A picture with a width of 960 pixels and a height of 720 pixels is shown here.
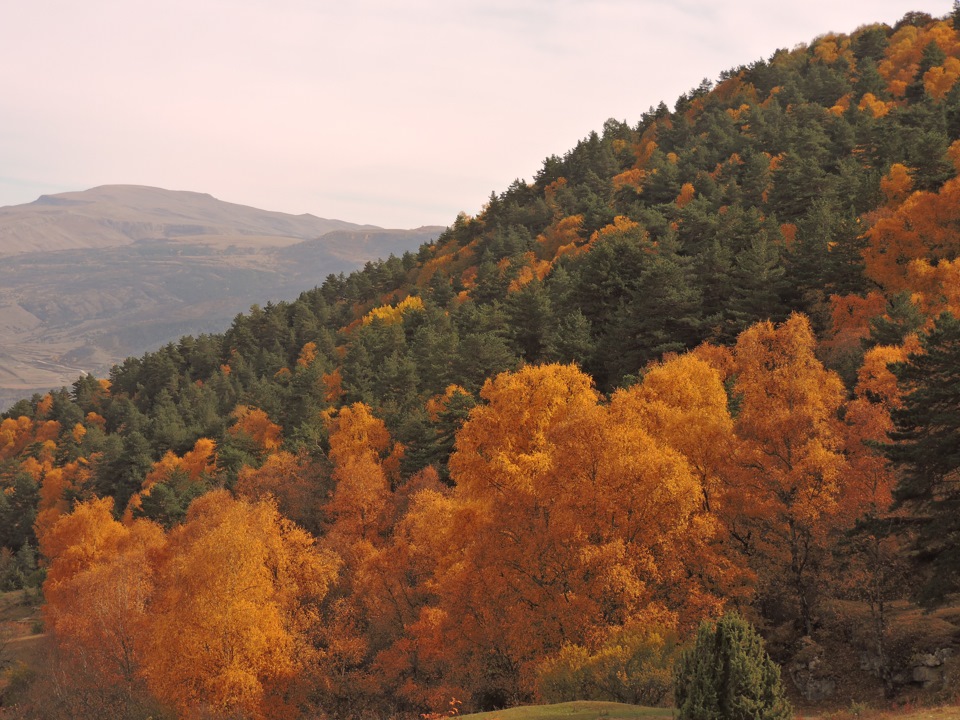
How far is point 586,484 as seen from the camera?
35.4 metres

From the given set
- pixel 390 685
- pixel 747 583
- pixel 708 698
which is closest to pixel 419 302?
pixel 390 685

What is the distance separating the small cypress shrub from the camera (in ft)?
64.8

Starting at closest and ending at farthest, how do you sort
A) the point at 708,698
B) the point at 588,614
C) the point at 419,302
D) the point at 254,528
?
the point at 708,698 → the point at 588,614 → the point at 254,528 → the point at 419,302

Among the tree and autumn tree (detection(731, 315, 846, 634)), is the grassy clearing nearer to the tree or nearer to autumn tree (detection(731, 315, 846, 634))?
the tree

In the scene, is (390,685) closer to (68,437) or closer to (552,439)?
(552,439)

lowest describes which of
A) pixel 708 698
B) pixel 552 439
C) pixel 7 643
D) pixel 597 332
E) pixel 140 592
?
pixel 7 643

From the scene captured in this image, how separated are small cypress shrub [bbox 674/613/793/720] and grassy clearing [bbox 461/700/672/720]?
191 inches

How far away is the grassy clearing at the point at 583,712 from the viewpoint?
24875 millimetres

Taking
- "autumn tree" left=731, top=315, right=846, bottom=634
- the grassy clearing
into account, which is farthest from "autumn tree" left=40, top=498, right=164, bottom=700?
"autumn tree" left=731, top=315, right=846, bottom=634

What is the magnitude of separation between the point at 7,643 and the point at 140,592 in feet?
91.9

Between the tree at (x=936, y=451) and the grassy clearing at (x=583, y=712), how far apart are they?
9.98m

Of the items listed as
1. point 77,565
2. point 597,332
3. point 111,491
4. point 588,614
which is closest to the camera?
point 588,614

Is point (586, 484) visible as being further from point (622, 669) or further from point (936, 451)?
point (936, 451)

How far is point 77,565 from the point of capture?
8375cm
